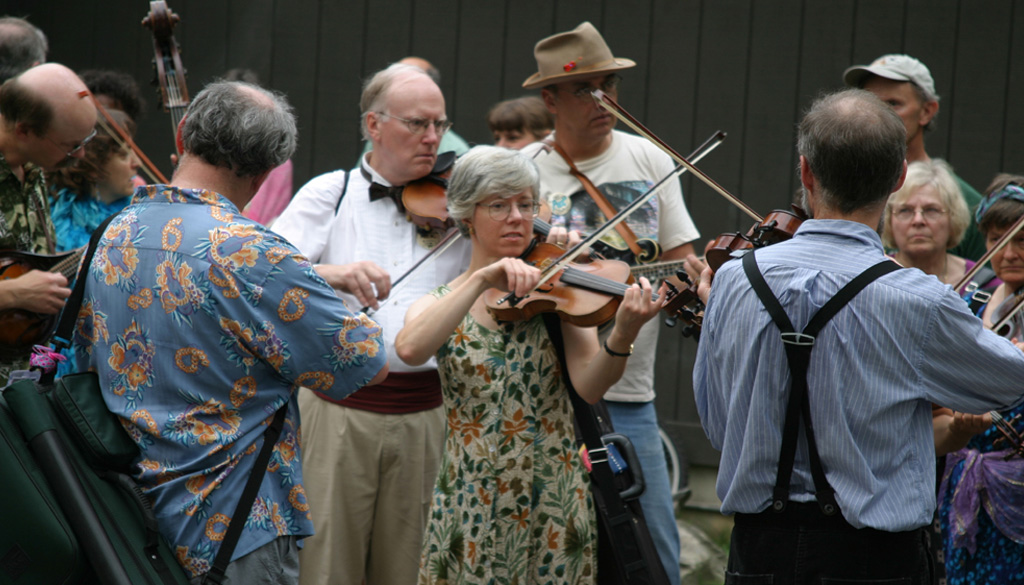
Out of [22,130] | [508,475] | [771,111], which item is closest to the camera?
[508,475]

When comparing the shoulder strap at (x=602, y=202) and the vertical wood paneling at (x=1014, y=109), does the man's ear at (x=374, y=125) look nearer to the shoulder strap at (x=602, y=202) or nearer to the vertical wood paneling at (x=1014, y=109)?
the shoulder strap at (x=602, y=202)

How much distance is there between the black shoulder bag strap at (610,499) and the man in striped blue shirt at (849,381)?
0.64m

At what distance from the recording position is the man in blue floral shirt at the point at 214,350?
1958 millimetres

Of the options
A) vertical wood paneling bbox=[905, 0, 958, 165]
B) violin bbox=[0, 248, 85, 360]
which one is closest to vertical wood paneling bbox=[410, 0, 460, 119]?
vertical wood paneling bbox=[905, 0, 958, 165]

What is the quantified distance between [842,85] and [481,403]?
2837 millimetres

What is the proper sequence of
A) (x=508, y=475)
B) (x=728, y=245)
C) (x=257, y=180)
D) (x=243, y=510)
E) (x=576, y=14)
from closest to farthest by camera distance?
(x=243, y=510) < (x=257, y=180) < (x=728, y=245) < (x=508, y=475) < (x=576, y=14)

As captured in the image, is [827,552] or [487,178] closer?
[827,552]

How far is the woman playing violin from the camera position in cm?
253

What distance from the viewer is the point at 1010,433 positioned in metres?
2.58

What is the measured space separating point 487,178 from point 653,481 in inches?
48.7

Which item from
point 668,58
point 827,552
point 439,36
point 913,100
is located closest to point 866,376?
point 827,552

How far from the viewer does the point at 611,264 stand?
2.70 m

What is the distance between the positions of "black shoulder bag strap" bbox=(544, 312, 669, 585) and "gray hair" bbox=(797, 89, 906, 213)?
92 cm

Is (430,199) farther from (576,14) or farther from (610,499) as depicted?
(576,14)
